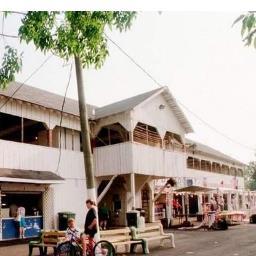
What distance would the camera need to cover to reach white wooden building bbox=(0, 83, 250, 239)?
18922 mm

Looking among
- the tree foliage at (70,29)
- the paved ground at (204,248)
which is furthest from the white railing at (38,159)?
the tree foliage at (70,29)

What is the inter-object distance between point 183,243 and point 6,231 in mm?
7221

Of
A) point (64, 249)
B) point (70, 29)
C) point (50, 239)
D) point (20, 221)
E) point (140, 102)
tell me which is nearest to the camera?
point (70, 29)

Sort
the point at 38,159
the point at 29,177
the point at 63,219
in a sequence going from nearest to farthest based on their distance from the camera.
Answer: the point at 29,177 < the point at 38,159 < the point at 63,219

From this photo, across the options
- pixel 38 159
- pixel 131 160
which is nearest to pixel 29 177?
pixel 38 159

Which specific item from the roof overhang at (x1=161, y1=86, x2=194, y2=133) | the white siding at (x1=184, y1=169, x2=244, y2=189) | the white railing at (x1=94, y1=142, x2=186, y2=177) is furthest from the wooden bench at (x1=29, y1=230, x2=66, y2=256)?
the white siding at (x1=184, y1=169, x2=244, y2=189)

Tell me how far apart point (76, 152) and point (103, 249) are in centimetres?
1117

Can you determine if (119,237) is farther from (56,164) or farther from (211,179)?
(211,179)

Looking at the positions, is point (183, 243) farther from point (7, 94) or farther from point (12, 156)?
point (7, 94)

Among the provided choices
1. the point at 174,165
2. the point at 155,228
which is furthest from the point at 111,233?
the point at 174,165

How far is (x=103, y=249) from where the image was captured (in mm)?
11438

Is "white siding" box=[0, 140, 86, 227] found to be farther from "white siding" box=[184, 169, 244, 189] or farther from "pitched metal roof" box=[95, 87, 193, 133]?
"white siding" box=[184, 169, 244, 189]

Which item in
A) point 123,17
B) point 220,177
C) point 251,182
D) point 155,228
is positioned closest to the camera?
point 123,17

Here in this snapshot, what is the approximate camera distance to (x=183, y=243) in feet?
52.2
